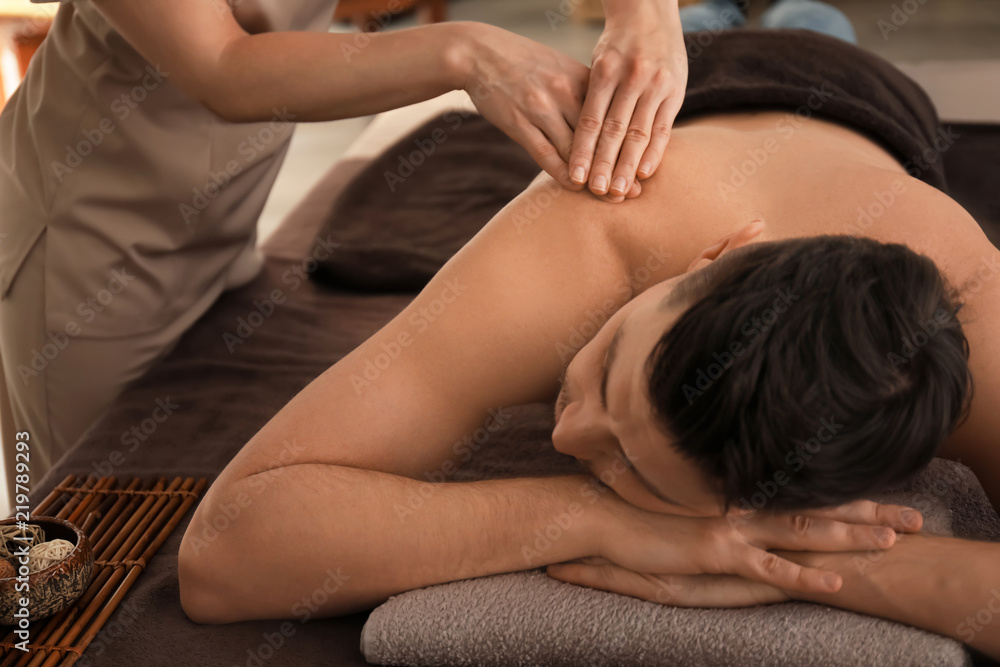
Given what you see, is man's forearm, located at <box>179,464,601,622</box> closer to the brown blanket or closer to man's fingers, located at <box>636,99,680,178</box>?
the brown blanket

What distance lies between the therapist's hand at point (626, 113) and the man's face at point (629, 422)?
21 cm

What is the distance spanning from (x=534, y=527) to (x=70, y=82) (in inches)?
43.9

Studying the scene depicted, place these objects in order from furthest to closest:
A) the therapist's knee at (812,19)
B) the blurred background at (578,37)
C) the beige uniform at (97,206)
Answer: the therapist's knee at (812,19), the blurred background at (578,37), the beige uniform at (97,206)

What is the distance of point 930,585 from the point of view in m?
0.87

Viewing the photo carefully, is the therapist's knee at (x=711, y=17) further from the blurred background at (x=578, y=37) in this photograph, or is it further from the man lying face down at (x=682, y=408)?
the man lying face down at (x=682, y=408)

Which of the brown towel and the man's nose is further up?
the brown towel

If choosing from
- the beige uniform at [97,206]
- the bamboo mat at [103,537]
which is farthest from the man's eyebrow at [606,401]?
the beige uniform at [97,206]

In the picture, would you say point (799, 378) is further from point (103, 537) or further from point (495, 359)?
point (103, 537)

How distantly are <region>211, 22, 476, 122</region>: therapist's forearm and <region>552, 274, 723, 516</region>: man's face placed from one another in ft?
1.48

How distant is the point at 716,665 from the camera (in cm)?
87

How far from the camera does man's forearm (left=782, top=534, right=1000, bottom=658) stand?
2.78 feet

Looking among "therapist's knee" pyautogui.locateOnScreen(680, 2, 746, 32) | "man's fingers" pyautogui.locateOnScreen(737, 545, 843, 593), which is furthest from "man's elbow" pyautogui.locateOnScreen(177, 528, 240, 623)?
"therapist's knee" pyautogui.locateOnScreen(680, 2, 746, 32)

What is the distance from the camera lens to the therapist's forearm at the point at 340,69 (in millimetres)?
1167

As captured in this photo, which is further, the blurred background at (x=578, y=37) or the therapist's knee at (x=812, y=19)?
the therapist's knee at (x=812, y=19)
